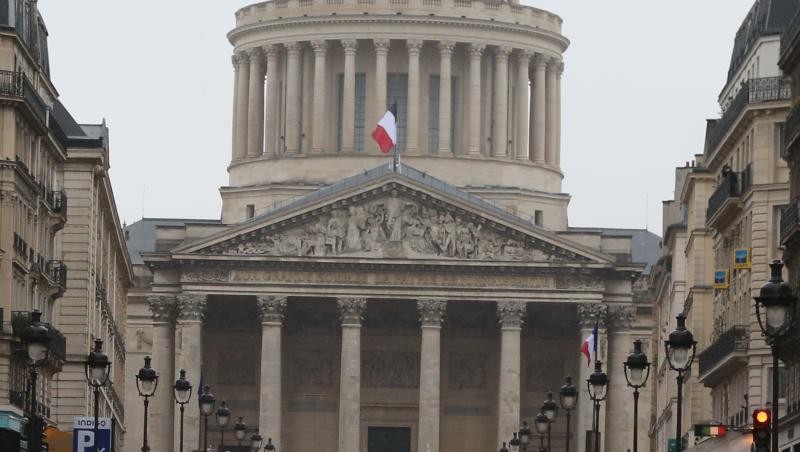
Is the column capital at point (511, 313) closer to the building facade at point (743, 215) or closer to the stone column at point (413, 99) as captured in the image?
the stone column at point (413, 99)

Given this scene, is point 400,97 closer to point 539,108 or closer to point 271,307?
point 539,108

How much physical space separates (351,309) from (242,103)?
32.6m

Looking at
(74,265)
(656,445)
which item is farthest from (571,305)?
(74,265)

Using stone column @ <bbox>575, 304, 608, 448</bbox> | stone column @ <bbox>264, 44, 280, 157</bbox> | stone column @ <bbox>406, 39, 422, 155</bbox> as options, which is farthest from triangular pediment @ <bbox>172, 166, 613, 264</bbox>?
stone column @ <bbox>264, 44, 280, 157</bbox>

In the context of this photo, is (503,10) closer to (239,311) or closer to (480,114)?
(480,114)

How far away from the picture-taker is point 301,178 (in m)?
167

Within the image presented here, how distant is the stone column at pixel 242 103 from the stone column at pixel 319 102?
5725 mm

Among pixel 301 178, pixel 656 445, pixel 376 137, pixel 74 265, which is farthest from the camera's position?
pixel 301 178

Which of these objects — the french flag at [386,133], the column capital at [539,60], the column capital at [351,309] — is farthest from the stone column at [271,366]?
the column capital at [539,60]

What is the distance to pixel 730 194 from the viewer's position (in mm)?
84312

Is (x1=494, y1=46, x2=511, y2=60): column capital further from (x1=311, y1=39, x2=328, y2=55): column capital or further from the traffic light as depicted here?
the traffic light

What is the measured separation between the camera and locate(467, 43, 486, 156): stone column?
168 metres

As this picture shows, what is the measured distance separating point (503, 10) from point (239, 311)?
1156 inches

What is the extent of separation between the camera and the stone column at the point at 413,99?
166775mm
